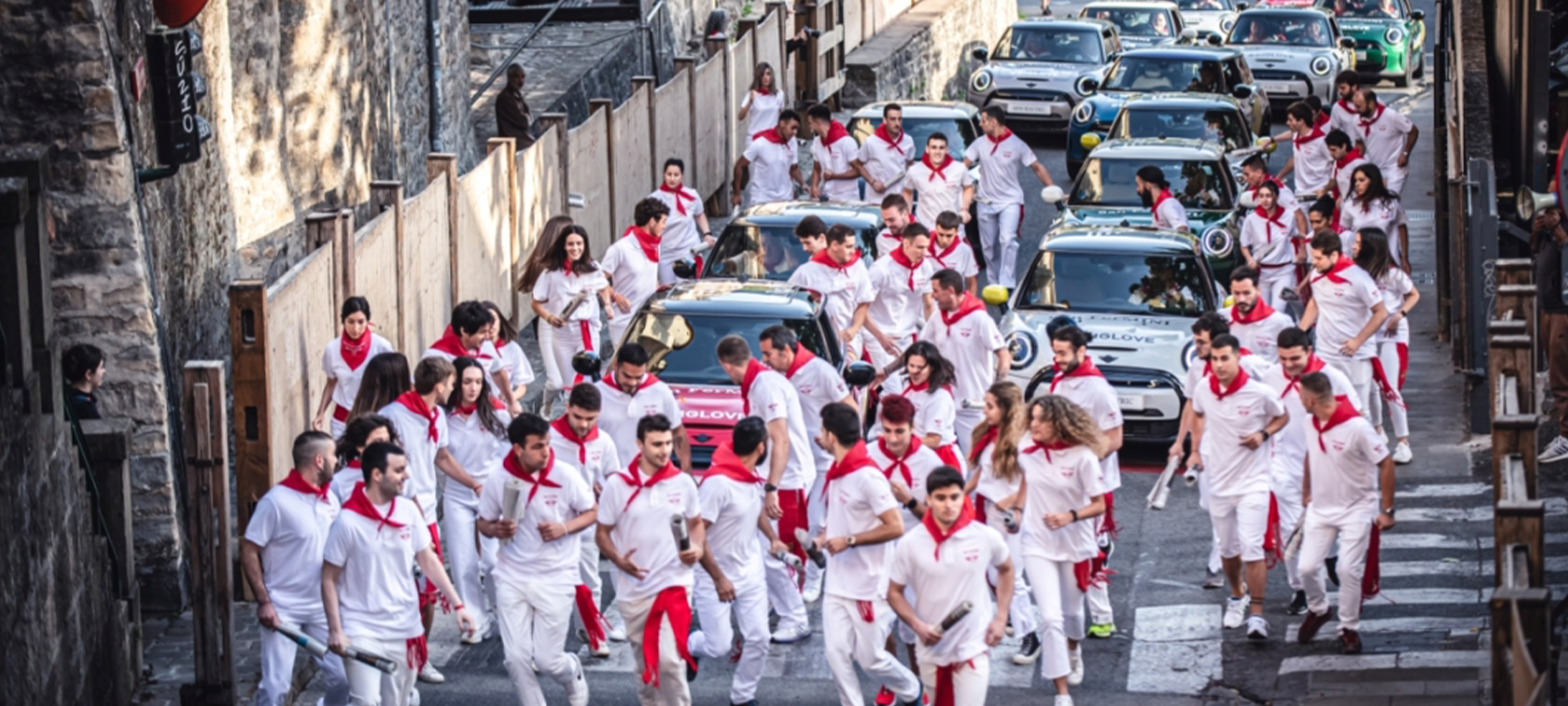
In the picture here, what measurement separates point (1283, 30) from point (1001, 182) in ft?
38.6

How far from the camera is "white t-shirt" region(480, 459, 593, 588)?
1073cm

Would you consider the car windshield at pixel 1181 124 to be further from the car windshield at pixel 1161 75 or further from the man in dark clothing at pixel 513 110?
the man in dark clothing at pixel 513 110

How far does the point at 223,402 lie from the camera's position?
37.0 ft

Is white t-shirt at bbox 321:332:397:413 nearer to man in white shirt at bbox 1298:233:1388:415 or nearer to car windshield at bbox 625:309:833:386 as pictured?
car windshield at bbox 625:309:833:386

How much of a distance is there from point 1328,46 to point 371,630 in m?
23.6

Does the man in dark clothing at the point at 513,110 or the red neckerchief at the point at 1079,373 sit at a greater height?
the man in dark clothing at the point at 513,110

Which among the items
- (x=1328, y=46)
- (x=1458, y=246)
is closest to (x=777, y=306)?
(x=1458, y=246)

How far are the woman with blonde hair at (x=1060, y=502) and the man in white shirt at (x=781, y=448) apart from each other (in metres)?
1.48

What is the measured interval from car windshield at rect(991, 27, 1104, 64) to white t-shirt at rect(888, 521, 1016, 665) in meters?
21.1

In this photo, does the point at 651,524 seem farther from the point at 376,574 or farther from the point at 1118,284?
the point at 1118,284

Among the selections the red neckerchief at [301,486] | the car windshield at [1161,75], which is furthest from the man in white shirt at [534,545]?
the car windshield at [1161,75]

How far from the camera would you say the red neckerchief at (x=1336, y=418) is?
12008mm

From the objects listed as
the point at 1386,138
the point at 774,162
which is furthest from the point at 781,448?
the point at 1386,138

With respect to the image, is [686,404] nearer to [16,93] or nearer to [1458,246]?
[16,93]
